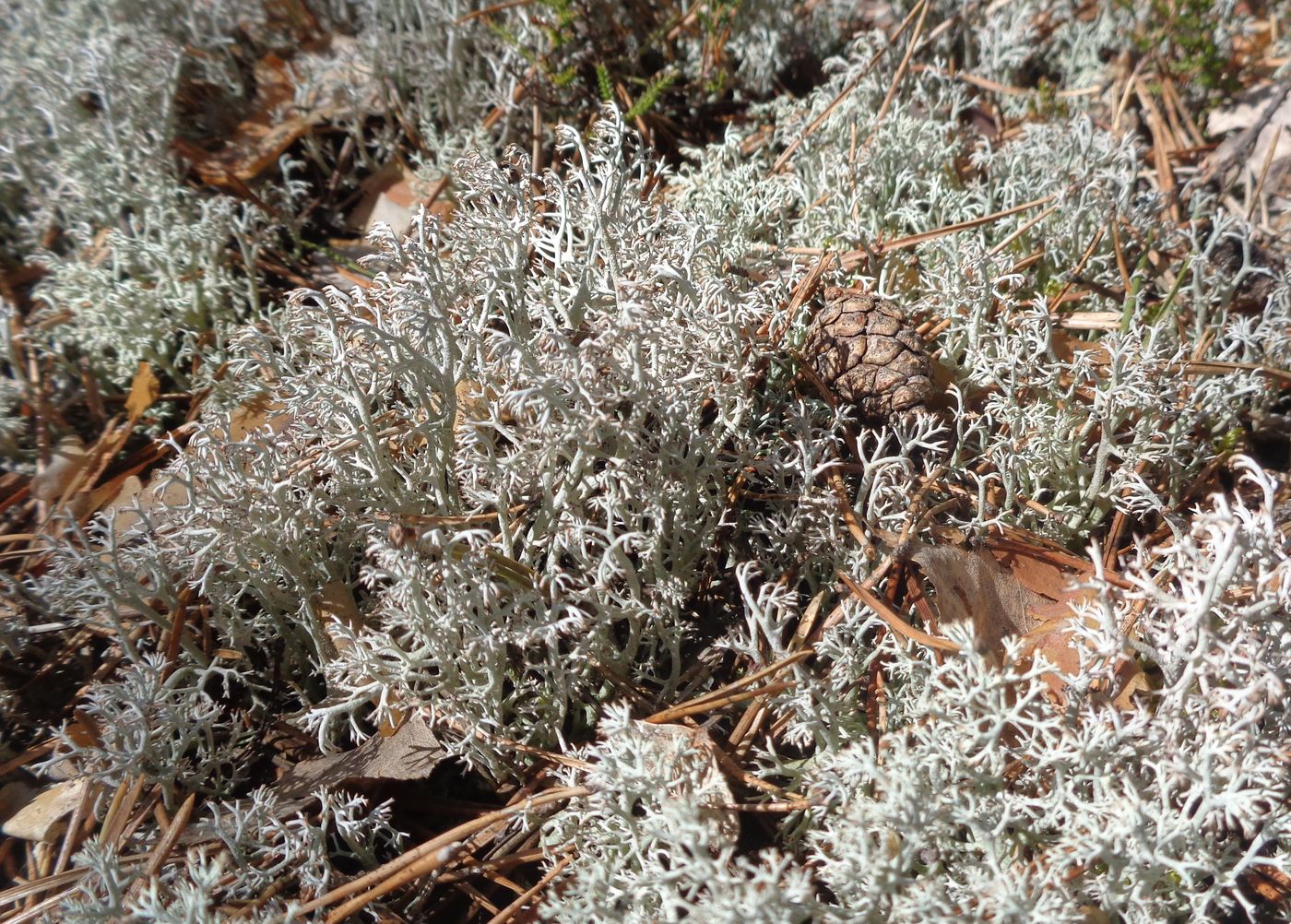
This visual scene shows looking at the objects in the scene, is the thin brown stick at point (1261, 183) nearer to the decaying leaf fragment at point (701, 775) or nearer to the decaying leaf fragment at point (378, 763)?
the decaying leaf fragment at point (701, 775)

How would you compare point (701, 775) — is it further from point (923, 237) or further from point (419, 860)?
point (923, 237)

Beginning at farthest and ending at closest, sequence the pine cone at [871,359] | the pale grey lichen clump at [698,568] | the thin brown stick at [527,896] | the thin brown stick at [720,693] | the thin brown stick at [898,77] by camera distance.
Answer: the thin brown stick at [898,77], the pine cone at [871,359], the thin brown stick at [720,693], the thin brown stick at [527,896], the pale grey lichen clump at [698,568]

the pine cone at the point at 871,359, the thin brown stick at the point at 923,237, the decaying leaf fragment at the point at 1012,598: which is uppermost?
the thin brown stick at the point at 923,237

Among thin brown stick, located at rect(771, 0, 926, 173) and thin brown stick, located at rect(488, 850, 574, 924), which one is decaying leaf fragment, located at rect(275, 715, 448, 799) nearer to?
thin brown stick, located at rect(488, 850, 574, 924)

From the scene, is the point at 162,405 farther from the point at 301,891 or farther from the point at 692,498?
the point at 692,498

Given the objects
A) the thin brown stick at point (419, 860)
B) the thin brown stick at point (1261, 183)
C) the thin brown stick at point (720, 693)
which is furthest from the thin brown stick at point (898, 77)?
the thin brown stick at point (419, 860)

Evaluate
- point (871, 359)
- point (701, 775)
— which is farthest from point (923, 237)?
point (701, 775)

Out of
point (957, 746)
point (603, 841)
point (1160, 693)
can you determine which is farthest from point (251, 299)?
point (1160, 693)
